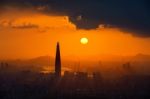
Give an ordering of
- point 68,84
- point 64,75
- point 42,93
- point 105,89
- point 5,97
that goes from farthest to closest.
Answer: point 64,75
point 68,84
point 105,89
point 42,93
point 5,97

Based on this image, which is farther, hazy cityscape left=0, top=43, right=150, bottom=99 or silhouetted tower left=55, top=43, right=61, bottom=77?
silhouetted tower left=55, top=43, right=61, bottom=77

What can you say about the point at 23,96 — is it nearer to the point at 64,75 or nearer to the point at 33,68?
the point at 64,75

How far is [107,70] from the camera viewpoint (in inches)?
1577

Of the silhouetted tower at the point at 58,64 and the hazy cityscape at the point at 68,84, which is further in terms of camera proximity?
the silhouetted tower at the point at 58,64

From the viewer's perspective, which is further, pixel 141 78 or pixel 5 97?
pixel 141 78

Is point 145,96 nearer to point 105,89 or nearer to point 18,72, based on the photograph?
point 105,89

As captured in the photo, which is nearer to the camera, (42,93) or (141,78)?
(42,93)

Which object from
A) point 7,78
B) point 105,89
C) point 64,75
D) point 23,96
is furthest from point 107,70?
point 23,96

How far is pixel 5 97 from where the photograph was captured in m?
29.5

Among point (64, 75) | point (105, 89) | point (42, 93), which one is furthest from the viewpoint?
point (64, 75)

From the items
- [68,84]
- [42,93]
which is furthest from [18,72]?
[42,93]

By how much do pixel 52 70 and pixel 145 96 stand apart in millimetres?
12266

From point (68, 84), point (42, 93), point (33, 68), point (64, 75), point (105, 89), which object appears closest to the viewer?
point (42, 93)

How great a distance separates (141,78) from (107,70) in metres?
3.81
